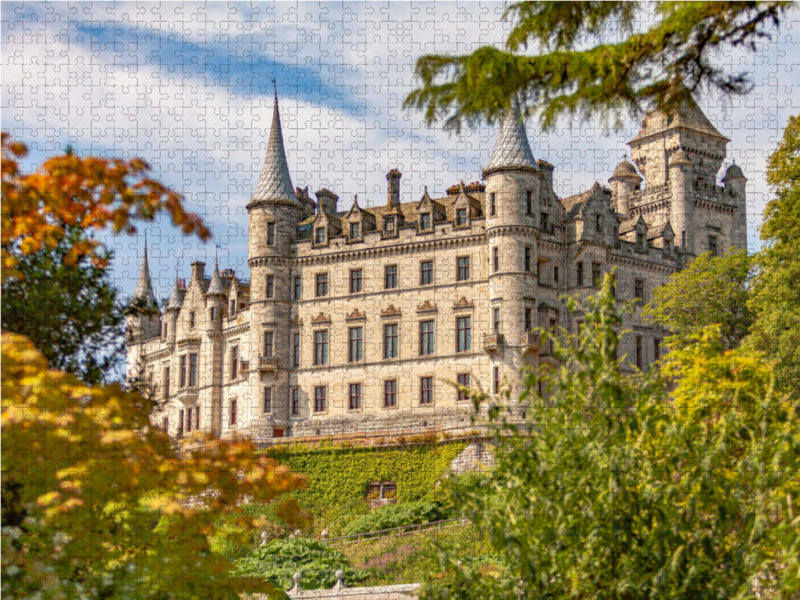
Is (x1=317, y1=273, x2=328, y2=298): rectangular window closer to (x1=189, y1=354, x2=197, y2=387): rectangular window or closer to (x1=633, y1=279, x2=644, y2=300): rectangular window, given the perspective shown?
(x1=189, y1=354, x2=197, y2=387): rectangular window

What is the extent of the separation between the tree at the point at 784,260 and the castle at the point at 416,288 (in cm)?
1594

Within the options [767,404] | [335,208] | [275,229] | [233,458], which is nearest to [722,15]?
[767,404]

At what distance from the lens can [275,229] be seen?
59.0 meters

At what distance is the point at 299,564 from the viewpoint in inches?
1351

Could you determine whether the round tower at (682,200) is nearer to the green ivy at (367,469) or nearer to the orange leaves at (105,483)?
the green ivy at (367,469)

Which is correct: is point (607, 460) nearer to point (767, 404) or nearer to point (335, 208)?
point (767, 404)

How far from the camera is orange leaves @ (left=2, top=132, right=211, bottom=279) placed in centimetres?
1177

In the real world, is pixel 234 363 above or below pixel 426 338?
below

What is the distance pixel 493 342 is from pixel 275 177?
15083mm

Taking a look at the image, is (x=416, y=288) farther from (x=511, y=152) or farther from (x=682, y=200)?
(x=682, y=200)

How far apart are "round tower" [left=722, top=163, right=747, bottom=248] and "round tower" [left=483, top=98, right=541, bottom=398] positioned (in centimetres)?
1527

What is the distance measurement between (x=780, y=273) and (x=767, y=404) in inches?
973

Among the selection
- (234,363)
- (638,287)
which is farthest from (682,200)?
(234,363)

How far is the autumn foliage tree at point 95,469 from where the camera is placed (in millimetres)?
10828
